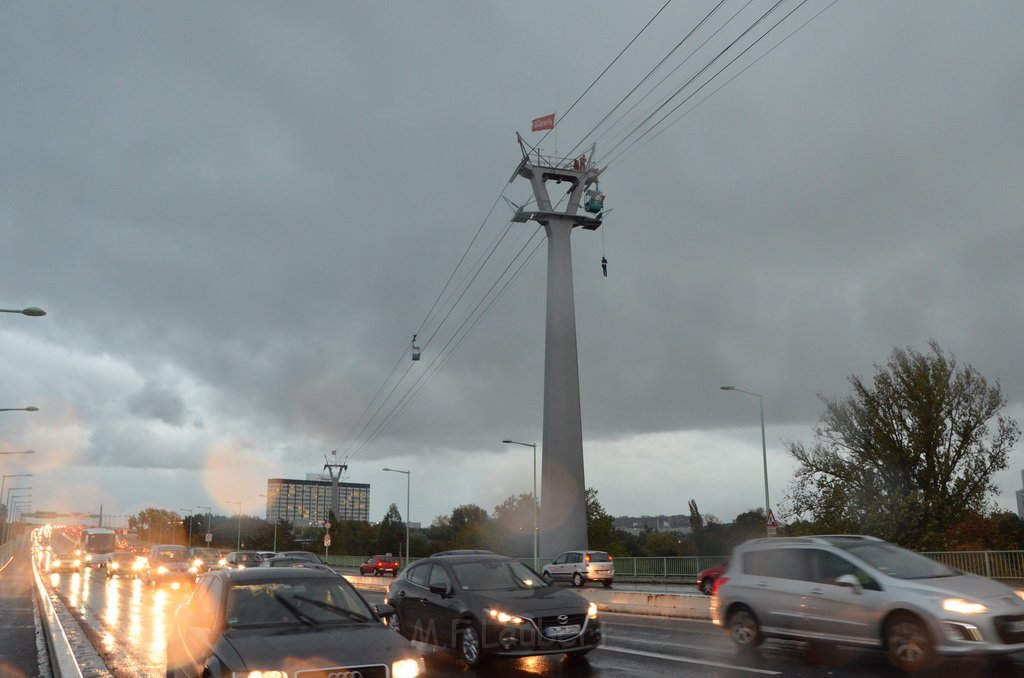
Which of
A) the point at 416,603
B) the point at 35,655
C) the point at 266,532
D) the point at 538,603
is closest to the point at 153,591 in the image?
the point at 35,655

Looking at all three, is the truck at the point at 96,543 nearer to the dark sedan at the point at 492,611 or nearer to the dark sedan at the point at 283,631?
the dark sedan at the point at 492,611

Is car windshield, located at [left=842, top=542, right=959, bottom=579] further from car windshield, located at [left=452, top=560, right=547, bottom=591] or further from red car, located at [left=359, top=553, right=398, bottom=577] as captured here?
red car, located at [left=359, top=553, right=398, bottom=577]

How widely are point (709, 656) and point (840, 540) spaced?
8.16 feet

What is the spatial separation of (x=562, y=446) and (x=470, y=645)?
3771cm

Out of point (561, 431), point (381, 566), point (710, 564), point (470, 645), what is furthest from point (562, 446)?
point (470, 645)

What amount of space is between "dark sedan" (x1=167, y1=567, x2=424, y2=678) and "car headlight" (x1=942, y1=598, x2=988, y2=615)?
6.32 meters

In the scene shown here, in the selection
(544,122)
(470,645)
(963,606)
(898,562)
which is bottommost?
(470,645)

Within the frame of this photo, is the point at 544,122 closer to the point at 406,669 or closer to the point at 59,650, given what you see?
the point at 59,650

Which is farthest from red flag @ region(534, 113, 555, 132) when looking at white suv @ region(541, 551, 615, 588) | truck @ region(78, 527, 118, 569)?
truck @ region(78, 527, 118, 569)

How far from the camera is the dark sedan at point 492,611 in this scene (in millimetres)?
10992

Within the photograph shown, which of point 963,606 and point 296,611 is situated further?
point 963,606

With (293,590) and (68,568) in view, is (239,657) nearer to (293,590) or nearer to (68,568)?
(293,590)

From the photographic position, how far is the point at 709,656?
12.1 metres

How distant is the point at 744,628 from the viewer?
1248cm
